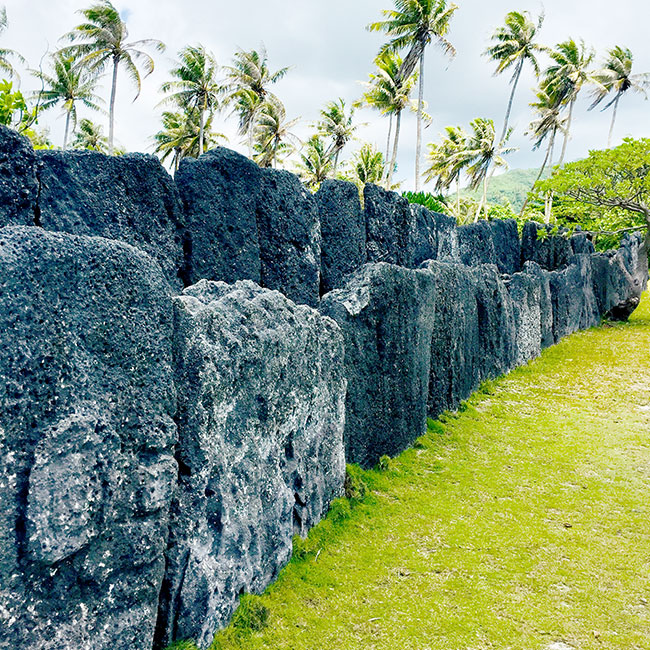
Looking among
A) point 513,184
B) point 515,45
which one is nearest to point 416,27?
point 515,45

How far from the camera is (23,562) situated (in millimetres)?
2895

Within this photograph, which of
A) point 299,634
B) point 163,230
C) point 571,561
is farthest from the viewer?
point 571,561

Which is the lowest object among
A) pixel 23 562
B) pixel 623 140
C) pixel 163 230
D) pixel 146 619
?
pixel 146 619

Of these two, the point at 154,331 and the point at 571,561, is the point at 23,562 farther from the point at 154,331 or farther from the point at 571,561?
the point at 571,561

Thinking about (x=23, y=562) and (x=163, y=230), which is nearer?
(x=23, y=562)

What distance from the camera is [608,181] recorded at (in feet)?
60.7

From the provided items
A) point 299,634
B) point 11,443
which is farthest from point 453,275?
point 11,443

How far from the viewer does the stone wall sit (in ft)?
9.87

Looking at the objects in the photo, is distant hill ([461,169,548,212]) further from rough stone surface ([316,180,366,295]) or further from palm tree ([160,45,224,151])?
rough stone surface ([316,180,366,295])

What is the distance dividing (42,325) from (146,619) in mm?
1838

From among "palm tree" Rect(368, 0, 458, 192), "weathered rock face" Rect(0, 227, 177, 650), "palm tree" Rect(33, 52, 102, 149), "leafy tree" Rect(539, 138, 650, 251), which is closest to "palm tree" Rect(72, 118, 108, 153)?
"palm tree" Rect(33, 52, 102, 149)

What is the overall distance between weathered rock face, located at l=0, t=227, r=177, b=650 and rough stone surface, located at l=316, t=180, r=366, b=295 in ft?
13.1

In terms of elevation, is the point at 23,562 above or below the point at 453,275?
below

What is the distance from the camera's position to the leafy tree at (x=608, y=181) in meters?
17.9
